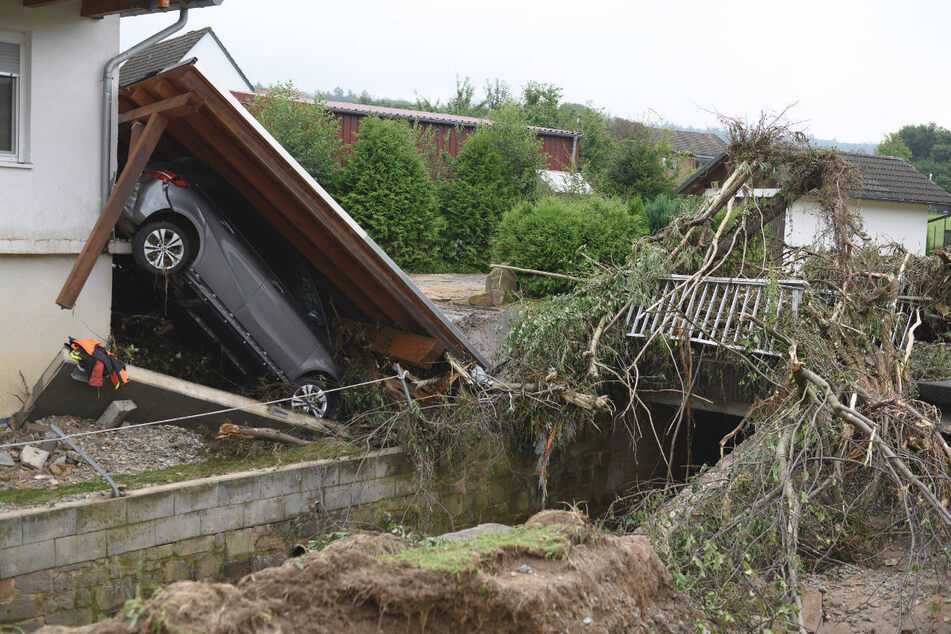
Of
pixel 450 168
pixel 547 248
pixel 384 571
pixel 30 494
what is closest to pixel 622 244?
pixel 547 248

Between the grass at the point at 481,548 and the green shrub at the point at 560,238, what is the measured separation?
386 inches

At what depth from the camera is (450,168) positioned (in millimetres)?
21609

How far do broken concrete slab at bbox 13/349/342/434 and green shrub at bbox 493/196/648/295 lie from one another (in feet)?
22.1

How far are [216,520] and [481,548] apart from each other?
3.75 metres

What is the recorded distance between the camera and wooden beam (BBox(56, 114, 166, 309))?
7.39 metres

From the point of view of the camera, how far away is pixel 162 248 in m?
7.96

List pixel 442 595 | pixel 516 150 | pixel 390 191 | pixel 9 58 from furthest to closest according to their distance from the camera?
pixel 516 150 < pixel 390 191 < pixel 9 58 < pixel 442 595

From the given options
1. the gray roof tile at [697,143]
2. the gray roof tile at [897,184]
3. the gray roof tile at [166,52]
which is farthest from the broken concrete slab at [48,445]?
the gray roof tile at [697,143]

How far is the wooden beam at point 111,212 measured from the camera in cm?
739

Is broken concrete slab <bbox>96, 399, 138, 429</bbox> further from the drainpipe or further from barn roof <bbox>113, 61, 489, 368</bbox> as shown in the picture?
barn roof <bbox>113, 61, 489, 368</bbox>

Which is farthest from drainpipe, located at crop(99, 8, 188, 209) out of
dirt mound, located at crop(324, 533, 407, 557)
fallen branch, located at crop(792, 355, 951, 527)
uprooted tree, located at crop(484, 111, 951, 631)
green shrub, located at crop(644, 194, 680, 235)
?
Answer: green shrub, located at crop(644, 194, 680, 235)

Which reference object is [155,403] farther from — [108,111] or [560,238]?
[560,238]

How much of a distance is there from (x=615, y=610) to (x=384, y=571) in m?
1.20

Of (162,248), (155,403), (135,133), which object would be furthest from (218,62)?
(155,403)
